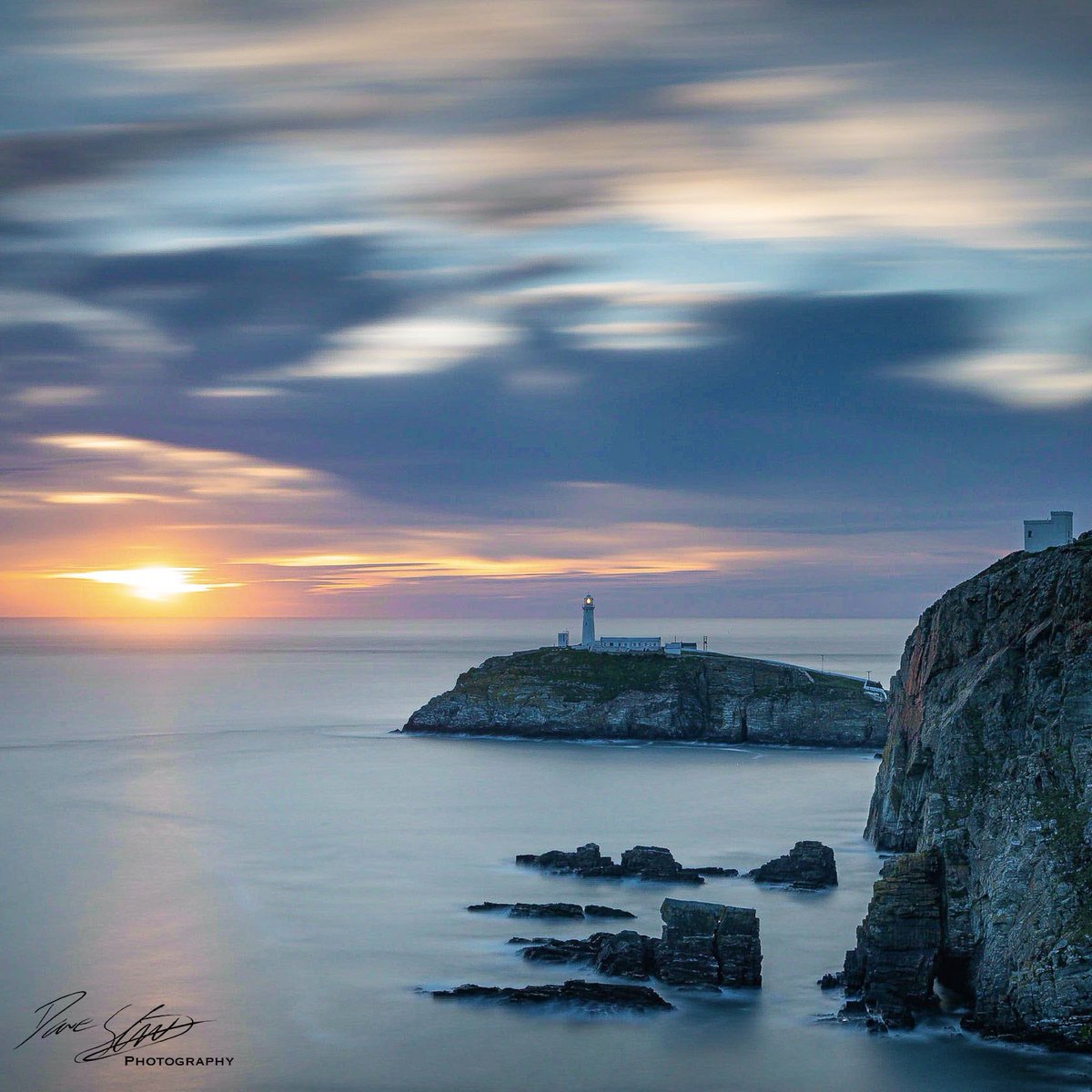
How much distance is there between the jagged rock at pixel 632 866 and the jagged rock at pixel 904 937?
54.8ft

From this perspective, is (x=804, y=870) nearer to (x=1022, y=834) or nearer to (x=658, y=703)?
(x=1022, y=834)

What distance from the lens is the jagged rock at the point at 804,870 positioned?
168 ft

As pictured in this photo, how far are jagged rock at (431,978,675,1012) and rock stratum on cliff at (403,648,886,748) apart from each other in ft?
263

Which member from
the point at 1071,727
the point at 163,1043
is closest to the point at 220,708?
the point at 163,1043

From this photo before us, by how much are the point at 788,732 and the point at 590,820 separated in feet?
159

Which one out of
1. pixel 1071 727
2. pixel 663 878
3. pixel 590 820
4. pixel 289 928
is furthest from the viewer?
pixel 590 820

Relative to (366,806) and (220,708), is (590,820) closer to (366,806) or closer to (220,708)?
(366,806)

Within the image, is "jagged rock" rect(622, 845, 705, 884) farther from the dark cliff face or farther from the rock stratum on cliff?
the rock stratum on cliff

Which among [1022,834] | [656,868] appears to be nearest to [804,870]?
[656,868]

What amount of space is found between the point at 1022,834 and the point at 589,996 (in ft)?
40.8

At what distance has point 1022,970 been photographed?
31.7m

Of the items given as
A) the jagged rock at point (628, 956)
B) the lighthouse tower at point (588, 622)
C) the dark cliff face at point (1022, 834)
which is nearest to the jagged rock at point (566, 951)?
the jagged rock at point (628, 956)

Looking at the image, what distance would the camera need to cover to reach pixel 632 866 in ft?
174

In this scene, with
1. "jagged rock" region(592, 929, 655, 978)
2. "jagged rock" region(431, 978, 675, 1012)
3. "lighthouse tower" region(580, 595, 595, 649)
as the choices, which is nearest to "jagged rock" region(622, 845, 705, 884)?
"jagged rock" region(592, 929, 655, 978)
